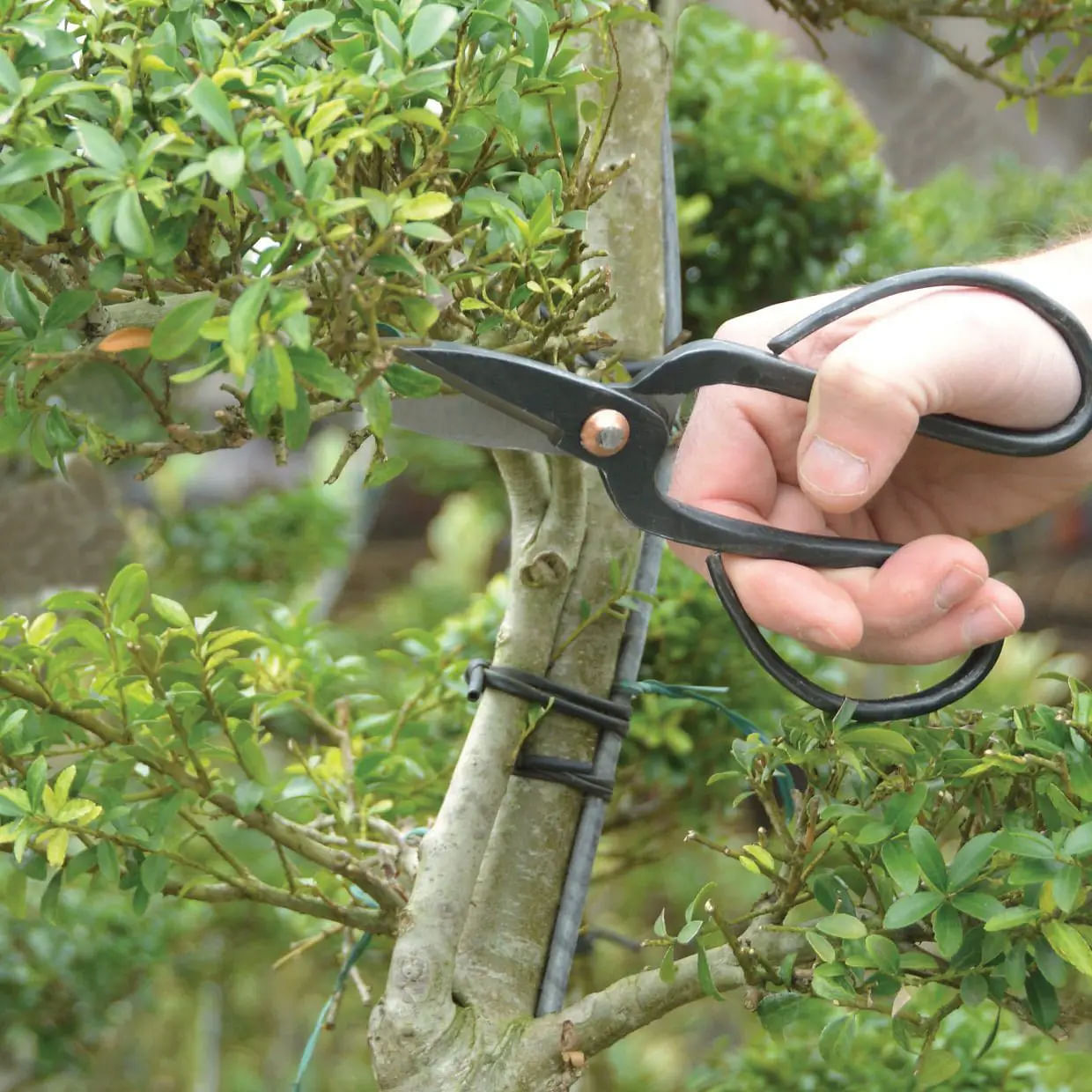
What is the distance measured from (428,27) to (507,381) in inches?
5.5

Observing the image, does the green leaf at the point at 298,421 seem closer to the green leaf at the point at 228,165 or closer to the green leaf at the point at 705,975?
the green leaf at the point at 228,165

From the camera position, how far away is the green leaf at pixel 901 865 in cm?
47

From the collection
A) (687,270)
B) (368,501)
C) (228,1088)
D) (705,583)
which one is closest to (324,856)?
(705,583)

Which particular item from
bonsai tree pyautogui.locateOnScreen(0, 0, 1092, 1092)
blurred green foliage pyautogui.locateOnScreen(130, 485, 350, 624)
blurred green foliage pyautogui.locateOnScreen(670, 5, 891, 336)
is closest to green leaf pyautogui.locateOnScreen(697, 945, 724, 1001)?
bonsai tree pyautogui.locateOnScreen(0, 0, 1092, 1092)

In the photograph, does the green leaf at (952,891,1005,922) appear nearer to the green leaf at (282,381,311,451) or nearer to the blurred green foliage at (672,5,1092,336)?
the green leaf at (282,381,311,451)

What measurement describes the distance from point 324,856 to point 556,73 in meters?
0.36

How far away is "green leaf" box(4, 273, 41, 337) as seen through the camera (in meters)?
0.43

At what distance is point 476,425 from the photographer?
1.81ft

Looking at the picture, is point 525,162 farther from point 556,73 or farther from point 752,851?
point 752,851

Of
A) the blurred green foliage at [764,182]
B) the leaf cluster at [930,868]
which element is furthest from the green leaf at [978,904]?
the blurred green foliage at [764,182]

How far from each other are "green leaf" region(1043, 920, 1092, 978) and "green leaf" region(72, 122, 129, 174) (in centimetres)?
39

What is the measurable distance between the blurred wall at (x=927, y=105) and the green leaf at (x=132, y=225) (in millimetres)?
3345

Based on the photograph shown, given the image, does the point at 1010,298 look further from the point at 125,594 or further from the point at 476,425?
the point at 125,594

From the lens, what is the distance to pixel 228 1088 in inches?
82.6
